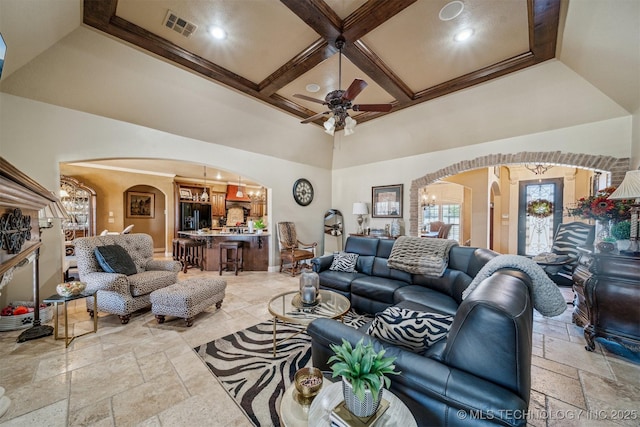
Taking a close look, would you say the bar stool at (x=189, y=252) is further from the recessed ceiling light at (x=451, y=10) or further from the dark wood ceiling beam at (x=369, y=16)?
the recessed ceiling light at (x=451, y=10)

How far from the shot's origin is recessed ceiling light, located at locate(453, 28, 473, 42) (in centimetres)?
273

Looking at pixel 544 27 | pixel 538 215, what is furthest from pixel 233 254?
pixel 538 215

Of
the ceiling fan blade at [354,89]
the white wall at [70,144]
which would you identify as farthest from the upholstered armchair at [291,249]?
the ceiling fan blade at [354,89]

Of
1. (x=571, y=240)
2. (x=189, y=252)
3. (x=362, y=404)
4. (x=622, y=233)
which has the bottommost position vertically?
(x=189, y=252)

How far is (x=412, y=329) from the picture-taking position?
1.30m

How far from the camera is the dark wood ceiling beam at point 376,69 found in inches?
119

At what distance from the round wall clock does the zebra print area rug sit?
151 inches

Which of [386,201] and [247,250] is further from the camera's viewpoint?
[386,201]

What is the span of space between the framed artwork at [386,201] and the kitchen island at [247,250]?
2.74 metres

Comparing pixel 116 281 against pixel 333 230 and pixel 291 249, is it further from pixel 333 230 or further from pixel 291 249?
pixel 333 230

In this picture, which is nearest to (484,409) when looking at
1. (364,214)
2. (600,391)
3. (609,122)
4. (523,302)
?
(523,302)

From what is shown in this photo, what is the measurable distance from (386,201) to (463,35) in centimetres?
360

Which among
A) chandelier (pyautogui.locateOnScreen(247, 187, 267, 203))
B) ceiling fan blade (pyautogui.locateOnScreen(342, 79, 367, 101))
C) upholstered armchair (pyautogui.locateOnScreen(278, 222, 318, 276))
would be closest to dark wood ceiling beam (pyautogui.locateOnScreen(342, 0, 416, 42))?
ceiling fan blade (pyautogui.locateOnScreen(342, 79, 367, 101))

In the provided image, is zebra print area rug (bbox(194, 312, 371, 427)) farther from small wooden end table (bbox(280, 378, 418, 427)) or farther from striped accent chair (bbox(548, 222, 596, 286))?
striped accent chair (bbox(548, 222, 596, 286))
